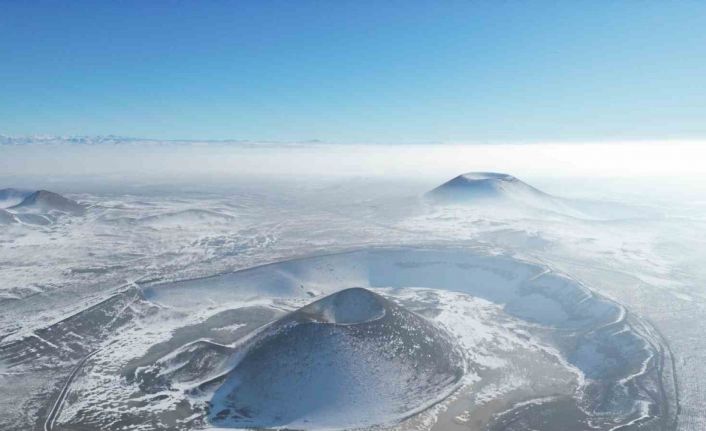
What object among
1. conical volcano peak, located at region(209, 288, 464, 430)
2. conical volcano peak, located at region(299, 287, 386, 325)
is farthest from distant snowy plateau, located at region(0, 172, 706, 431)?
conical volcano peak, located at region(299, 287, 386, 325)

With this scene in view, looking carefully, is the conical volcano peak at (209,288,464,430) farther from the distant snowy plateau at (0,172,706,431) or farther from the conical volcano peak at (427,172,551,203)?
the conical volcano peak at (427,172,551,203)

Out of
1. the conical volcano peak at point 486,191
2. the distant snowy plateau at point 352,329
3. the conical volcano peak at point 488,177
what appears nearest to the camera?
the distant snowy plateau at point 352,329

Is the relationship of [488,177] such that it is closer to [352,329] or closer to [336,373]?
[352,329]

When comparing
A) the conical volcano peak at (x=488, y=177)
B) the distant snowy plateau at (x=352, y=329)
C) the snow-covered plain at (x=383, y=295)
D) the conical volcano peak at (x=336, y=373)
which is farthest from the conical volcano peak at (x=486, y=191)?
the conical volcano peak at (x=336, y=373)

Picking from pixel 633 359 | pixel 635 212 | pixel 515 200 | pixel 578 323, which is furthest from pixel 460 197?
pixel 633 359

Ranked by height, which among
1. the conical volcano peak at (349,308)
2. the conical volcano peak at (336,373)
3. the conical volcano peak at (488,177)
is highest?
the conical volcano peak at (488,177)

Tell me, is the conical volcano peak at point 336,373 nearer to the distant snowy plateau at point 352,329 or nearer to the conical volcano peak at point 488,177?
the distant snowy plateau at point 352,329
